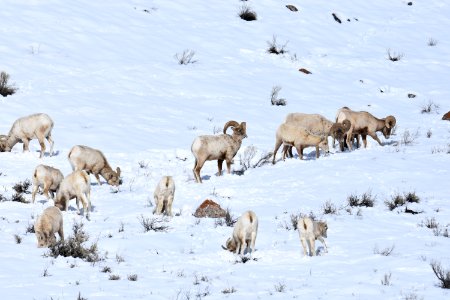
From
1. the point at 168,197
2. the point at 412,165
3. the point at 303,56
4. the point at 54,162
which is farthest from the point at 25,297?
the point at 303,56

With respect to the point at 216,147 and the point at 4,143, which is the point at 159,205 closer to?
the point at 216,147

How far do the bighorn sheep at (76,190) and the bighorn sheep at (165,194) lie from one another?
131 centimetres

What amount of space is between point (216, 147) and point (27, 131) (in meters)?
5.12

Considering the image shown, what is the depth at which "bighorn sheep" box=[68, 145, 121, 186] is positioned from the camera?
15.8 meters

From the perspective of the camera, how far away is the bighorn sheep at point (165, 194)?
42.0 ft

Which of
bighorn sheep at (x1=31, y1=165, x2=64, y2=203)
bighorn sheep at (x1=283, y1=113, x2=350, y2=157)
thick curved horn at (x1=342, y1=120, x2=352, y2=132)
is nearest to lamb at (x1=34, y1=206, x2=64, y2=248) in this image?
bighorn sheep at (x1=31, y1=165, x2=64, y2=203)

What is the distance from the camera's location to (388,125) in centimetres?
1972

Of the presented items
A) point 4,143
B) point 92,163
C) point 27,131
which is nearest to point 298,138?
point 92,163

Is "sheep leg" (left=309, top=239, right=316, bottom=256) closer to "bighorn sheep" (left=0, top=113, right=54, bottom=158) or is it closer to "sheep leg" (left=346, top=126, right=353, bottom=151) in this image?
"sheep leg" (left=346, top=126, right=353, bottom=151)

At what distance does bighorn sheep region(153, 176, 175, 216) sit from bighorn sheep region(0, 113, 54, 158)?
5826 millimetres

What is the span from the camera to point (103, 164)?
53.2ft

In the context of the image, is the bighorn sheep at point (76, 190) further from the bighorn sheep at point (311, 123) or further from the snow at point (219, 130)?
the bighorn sheep at point (311, 123)

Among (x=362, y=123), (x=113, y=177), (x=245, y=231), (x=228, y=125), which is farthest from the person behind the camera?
(x=362, y=123)

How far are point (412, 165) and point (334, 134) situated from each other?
2774 mm
